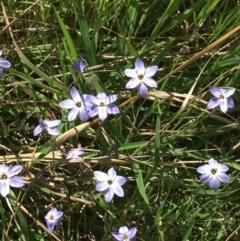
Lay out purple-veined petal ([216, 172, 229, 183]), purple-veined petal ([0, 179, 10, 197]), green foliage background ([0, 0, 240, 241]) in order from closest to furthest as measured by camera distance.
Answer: purple-veined petal ([0, 179, 10, 197]), purple-veined petal ([216, 172, 229, 183]), green foliage background ([0, 0, 240, 241])

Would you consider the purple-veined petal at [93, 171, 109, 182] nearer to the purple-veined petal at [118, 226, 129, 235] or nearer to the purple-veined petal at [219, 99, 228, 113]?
the purple-veined petal at [118, 226, 129, 235]

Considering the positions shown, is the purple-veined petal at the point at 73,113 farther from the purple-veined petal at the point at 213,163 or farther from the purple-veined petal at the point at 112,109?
the purple-veined petal at the point at 213,163

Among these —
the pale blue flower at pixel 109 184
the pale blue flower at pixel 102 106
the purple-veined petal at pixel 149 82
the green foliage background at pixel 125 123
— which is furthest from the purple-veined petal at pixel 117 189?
the purple-veined petal at pixel 149 82

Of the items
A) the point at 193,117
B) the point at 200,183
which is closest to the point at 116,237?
the point at 200,183

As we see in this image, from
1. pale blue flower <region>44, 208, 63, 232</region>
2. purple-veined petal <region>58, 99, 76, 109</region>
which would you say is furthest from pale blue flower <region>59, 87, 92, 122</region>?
pale blue flower <region>44, 208, 63, 232</region>

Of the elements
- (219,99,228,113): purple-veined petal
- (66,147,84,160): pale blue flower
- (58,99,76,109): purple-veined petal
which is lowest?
(66,147,84,160): pale blue flower
